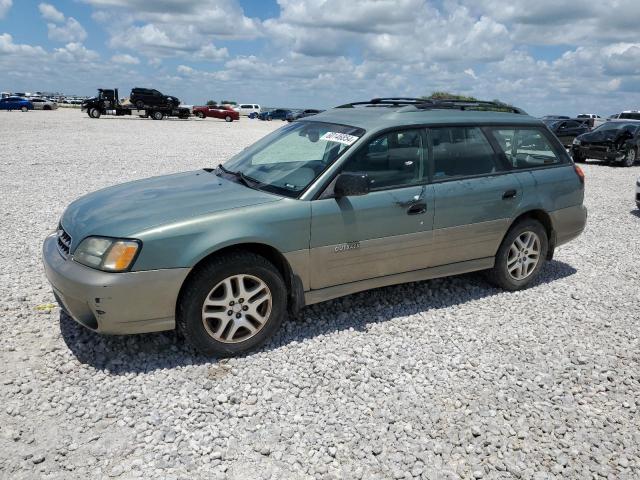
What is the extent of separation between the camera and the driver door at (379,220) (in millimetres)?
3947

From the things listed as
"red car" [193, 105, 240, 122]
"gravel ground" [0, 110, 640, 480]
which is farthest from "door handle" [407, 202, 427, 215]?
"red car" [193, 105, 240, 122]

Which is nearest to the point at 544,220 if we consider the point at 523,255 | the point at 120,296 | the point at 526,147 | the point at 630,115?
the point at 523,255

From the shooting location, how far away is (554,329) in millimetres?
4469

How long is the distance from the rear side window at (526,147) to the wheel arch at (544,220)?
463 millimetres

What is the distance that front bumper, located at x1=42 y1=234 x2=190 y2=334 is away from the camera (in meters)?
3.29

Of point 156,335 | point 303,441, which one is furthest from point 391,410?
point 156,335

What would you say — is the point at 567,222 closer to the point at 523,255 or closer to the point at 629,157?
the point at 523,255

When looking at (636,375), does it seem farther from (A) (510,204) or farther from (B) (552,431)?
(A) (510,204)

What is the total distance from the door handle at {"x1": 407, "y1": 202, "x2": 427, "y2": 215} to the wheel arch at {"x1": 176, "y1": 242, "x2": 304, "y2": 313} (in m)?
1.12

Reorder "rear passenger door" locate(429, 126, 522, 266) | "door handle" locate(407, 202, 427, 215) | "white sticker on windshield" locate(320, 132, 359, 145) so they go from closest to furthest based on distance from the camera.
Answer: "white sticker on windshield" locate(320, 132, 359, 145)
"door handle" locate(407, 202, 427, 215)
"rear passenger door" locate(429, 126, 522, 266)

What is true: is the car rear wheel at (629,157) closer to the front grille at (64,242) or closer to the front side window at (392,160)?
the front side window at (392,160)

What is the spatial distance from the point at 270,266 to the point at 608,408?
2.41m

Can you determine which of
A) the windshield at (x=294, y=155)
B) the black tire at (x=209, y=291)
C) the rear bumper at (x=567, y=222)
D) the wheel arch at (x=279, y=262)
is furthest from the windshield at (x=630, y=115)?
the black tire at (x=209, y=291)

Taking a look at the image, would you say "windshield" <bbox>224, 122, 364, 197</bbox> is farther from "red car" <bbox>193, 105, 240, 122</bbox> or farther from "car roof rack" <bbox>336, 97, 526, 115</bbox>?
"red car" <bbox>193, 105, 240, 122</bbox>
